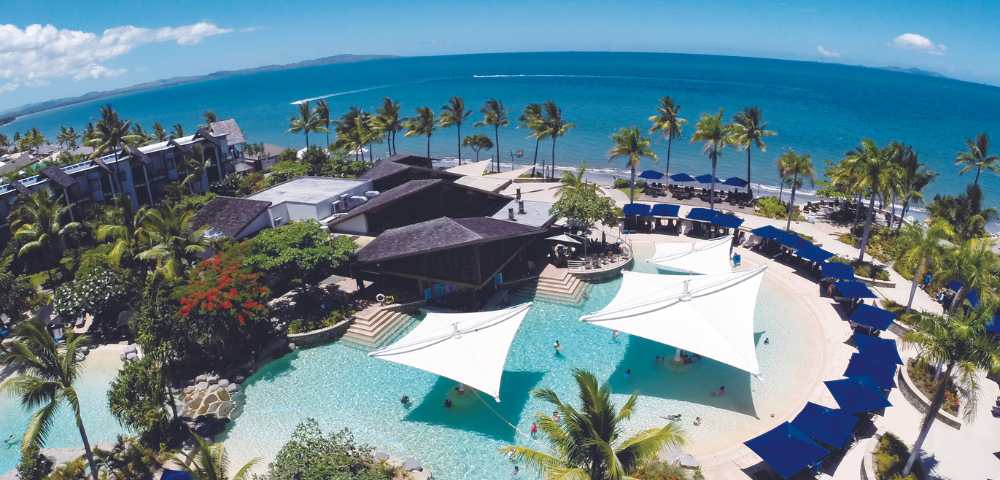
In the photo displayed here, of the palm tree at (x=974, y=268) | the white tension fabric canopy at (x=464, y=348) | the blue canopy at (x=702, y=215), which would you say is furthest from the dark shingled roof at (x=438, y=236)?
the palm tree at (x=974, y=268)

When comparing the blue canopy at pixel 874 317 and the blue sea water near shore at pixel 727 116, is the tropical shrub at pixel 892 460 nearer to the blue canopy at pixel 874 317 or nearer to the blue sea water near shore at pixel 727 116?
the blue canopy at pixel 874 317

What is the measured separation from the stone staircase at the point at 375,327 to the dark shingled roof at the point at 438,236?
9.99 feet

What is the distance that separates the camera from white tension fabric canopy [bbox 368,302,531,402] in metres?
20.9

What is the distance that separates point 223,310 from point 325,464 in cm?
1145

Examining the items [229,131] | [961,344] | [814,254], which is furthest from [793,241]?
[229,131]

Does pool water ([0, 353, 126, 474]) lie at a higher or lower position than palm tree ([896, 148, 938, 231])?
lower

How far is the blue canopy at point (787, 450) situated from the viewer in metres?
16.6

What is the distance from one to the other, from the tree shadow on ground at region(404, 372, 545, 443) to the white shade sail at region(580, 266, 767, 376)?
4531 millimetres

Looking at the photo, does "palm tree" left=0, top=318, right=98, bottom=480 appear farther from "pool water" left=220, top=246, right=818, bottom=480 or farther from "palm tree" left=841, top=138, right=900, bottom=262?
"palm tree" left=841, top=138, right=900, bottom=262

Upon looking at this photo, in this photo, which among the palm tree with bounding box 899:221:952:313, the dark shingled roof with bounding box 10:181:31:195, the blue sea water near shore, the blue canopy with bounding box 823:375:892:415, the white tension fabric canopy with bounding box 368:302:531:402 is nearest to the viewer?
the blue canopy with bounding box 823:375:892:415

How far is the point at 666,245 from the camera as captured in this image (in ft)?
114

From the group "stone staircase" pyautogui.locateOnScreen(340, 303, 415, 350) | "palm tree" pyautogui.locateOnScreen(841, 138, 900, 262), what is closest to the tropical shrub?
"palm tree" pyautogui.locateOnScreen(841, 138, 900, 262)

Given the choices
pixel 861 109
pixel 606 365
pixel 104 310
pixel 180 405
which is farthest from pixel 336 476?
pixel 861 109

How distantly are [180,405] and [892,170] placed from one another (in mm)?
40252
